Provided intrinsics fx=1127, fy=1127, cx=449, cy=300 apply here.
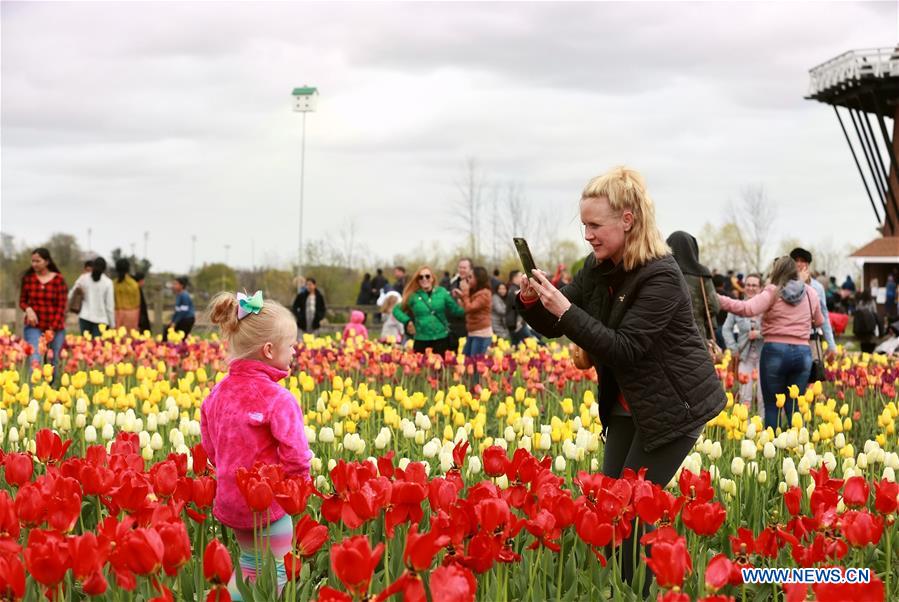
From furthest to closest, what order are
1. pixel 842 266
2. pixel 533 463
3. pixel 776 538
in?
pixel 842 266 → pixel 533 463 → pixel 776 538

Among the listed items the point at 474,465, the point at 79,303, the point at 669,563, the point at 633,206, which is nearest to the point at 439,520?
the point at 669,563

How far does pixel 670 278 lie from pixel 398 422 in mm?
3223

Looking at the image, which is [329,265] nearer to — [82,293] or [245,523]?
[82,293]

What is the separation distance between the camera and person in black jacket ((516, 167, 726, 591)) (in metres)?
4.09

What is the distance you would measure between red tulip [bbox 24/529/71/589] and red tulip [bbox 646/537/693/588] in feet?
4.73

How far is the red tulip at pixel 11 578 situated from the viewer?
2678 mm

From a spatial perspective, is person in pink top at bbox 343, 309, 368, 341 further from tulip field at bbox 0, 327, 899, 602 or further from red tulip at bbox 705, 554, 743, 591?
red tulip at bbox 705, 554, 743, 591

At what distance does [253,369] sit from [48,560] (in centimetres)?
150

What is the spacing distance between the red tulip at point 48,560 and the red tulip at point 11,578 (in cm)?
4

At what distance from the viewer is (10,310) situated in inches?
1013

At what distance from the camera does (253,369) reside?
418cm

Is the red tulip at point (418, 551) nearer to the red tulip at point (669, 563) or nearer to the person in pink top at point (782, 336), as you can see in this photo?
the red tulip at point (669, 563)

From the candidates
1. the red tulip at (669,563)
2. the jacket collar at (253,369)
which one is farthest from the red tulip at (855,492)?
the jacket collar at (253,369)

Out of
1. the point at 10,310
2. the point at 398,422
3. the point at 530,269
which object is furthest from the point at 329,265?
the point at 530,269
